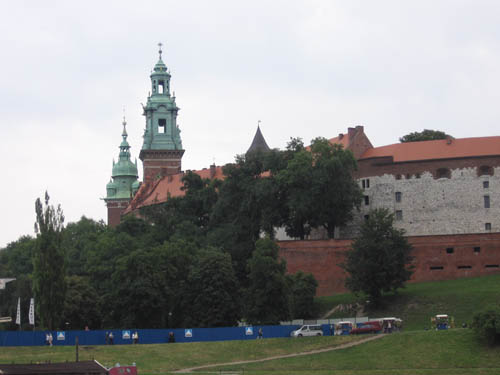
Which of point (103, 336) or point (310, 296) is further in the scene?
point (310, 296)

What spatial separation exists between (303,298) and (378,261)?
8.04 m

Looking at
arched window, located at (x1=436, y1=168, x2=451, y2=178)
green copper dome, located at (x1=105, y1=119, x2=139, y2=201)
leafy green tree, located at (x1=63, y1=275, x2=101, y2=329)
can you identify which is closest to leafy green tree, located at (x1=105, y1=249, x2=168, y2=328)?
leafy green tree, located at (x1=63, y1=275, x2=101, y2=329)

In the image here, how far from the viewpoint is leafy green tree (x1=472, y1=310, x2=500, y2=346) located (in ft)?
180

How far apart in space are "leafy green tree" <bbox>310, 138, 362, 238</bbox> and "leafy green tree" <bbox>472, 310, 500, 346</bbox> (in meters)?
33.0

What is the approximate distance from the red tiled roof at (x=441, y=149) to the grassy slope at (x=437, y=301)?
17.9 metres

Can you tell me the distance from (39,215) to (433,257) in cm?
3315

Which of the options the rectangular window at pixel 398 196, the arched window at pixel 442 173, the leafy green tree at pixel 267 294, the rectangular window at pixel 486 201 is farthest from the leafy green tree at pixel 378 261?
the arched window at pixel 442 173

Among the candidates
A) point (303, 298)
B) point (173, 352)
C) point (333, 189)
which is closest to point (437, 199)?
point (333, 189)

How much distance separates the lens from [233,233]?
9194cm

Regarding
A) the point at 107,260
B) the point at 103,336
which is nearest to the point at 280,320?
the point at 103,336

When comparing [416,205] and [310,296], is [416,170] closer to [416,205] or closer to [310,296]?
[416,205]

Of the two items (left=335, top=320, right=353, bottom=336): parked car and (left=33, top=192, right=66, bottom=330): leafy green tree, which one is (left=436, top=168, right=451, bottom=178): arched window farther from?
(left=33, top=192, right=66, bottom=330): leafy green tree

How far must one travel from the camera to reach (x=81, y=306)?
255 feet

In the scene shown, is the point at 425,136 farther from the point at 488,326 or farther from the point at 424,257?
the point at 488,326
